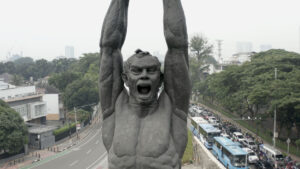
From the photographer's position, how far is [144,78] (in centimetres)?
388

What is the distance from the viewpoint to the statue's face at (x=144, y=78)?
389 cm

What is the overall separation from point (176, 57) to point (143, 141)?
1370 mm

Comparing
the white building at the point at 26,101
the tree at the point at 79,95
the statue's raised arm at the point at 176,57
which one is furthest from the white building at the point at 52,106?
the statue's raised arm at the point at 176,57

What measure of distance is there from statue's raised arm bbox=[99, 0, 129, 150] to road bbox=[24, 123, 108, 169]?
18245 millimetres

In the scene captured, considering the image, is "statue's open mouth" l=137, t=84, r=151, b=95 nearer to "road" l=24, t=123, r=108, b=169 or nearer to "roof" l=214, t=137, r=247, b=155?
"roof" l=214, t=137, r=247, b=155

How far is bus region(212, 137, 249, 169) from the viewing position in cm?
1817

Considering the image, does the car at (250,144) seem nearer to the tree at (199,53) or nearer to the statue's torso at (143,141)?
the statue's torso at (143,141)

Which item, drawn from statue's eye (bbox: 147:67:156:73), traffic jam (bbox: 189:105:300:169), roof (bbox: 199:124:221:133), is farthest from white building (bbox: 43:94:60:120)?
statue's eye (bbox: 147:67:156:73)

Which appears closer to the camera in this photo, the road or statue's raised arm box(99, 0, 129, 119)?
statue's raised arm box(99, 0, 129, 119)

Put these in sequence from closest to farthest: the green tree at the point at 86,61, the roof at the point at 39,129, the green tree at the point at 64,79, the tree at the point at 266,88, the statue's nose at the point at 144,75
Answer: the statue's nose at the point at 144,75 → the tree at the point at 266,88 → the roof at the point at 39,129 → the green tree at the point at 64,79 → the green tree at the point at 86,61

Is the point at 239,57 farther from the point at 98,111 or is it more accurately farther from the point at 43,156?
the point at 43,156

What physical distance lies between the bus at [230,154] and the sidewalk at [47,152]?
1588 centimetres

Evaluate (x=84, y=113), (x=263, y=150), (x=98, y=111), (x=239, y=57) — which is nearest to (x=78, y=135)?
(x=84, y=113)

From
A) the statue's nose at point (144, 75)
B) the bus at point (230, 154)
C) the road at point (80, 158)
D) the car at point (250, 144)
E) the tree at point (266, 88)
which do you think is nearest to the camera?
the statue's nose at point (144, 75)
